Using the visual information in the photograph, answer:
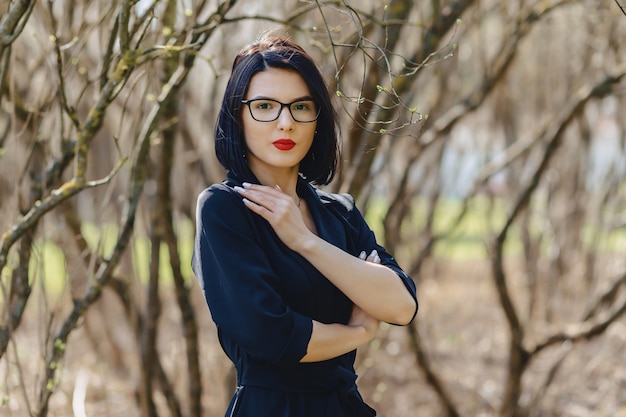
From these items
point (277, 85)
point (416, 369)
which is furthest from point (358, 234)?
point (416, 369)

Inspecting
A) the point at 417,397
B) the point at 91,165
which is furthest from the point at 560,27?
the point at 91,165

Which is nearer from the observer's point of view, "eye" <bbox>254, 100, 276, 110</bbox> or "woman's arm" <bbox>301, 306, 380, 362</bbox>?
"woman's arm" <bbox>301, 306, 380, 362</bbox>

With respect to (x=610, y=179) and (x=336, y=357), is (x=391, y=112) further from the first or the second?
(x=610, y=179)

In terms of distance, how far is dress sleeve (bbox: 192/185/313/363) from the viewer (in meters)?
1.87

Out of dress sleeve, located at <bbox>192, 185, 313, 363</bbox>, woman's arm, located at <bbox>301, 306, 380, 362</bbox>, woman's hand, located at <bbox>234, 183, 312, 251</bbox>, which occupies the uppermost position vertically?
woman's hand, located at <bbox>234, 183, 312, 251</bbox>

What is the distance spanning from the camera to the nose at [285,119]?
2061 mm

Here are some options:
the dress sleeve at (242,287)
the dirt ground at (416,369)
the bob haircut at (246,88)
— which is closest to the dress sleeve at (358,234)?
the bob haircut at (246,88)

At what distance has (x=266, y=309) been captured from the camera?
73.8 inches

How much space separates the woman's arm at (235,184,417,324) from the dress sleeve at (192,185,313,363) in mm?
61

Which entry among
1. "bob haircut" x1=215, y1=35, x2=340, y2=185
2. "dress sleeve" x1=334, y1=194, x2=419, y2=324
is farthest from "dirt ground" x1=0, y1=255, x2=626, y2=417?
"bob haircut" x1=215, y1=35, x2=340, y2=185

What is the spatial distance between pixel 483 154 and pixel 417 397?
8.00ft

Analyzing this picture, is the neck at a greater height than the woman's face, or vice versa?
the woman's face

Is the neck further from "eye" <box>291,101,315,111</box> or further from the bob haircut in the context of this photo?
"eye" <box>291,101,315,111</box>

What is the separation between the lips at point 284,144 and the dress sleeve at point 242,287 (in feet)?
0.61
